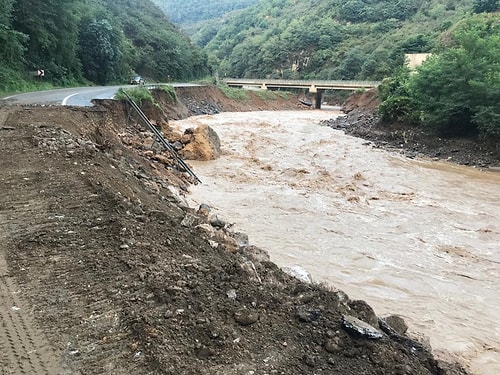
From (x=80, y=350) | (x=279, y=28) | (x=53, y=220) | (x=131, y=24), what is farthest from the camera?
(x=279, y=28)

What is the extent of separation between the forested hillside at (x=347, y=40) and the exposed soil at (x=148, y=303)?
63.7 m

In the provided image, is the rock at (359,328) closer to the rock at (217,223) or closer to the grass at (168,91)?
the rock at (217,223)

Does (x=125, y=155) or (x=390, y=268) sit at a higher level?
(x=125, y=155)

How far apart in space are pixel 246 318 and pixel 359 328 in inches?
48.2

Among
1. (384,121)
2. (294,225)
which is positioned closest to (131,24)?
(384,121)

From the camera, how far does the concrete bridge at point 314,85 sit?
57625 mm

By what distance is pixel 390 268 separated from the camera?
29.1 feet

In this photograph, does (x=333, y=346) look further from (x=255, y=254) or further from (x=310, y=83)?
(x=310, y=83)

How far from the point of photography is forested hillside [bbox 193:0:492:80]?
72000mm

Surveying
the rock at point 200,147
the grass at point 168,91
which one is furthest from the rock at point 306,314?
the grass at point 168,91

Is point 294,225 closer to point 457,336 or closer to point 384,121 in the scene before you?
point 457,336

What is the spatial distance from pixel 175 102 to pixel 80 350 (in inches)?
1369

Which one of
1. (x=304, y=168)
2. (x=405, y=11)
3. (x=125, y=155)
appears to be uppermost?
(x=405, y=11)

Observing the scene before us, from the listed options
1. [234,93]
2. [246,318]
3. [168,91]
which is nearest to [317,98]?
[234,93]
